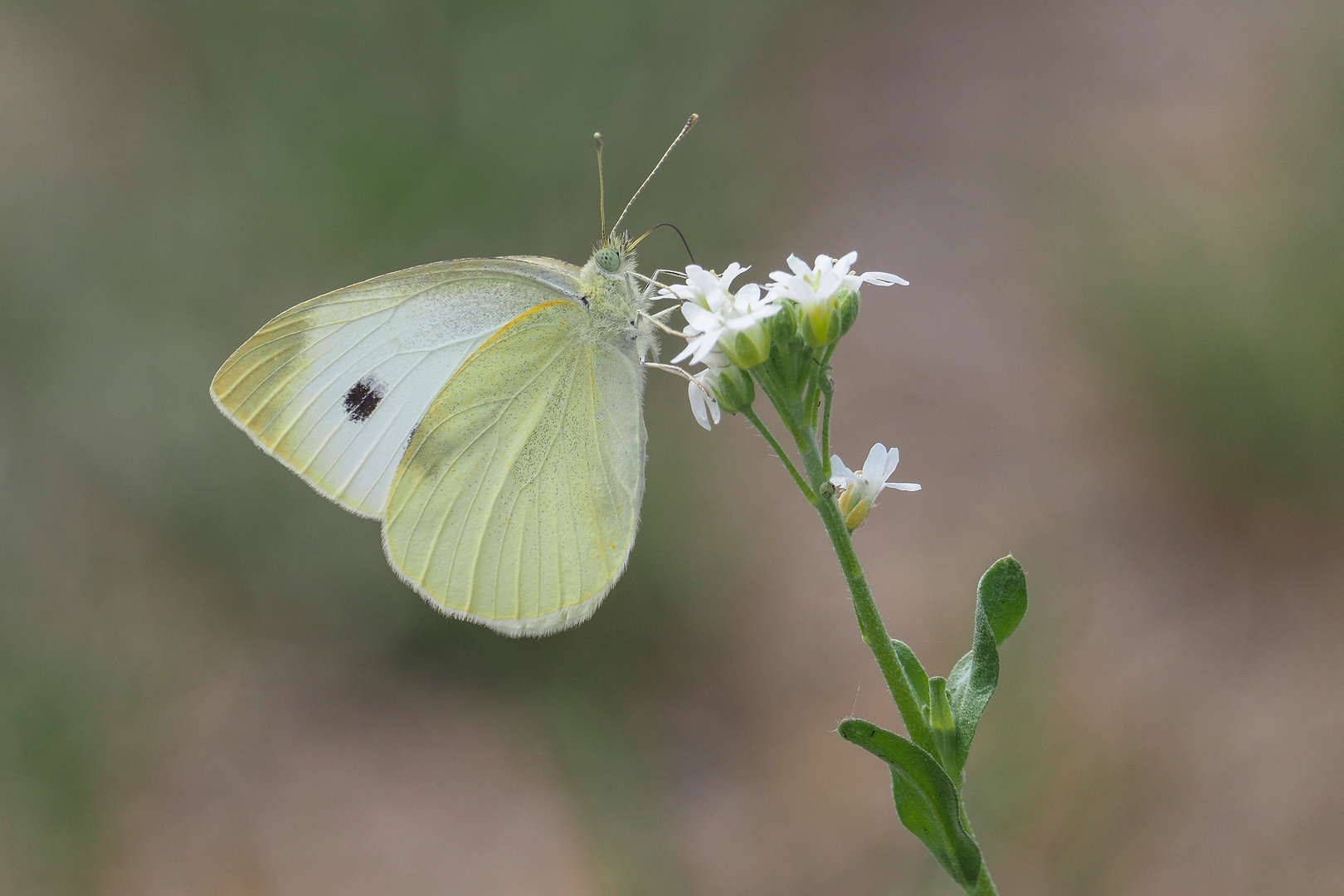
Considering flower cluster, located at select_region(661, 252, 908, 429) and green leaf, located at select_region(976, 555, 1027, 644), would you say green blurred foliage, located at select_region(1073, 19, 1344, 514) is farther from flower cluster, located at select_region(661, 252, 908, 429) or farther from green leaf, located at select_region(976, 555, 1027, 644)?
green leaf, located at select_region(976, 555, 1027, 644)

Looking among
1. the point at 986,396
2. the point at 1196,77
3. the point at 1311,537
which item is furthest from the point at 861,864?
the point at 1196,77

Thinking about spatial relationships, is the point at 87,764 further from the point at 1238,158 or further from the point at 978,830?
the point at 1238,158

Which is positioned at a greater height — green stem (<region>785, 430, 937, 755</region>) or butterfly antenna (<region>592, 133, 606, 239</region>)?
butterfly antenna (<region>592, 133, 606, 239</region>)

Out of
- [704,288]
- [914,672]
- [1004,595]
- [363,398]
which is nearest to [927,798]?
[914,672]

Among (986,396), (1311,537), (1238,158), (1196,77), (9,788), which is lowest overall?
(1311,537)

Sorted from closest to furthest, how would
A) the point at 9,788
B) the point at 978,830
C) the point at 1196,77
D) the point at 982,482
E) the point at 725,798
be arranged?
the point at 978,830 < the point at 9,788 < the point at 725,798 < the point at 982,482 < the point at 1196,77

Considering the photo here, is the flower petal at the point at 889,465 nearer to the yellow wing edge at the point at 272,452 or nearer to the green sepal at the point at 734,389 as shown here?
the green sepal at the point at 734,389

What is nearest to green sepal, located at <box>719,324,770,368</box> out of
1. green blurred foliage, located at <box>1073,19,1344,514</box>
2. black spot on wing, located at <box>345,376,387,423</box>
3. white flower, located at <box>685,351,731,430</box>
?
white flower, located at <box>685,351,731,430</box>
